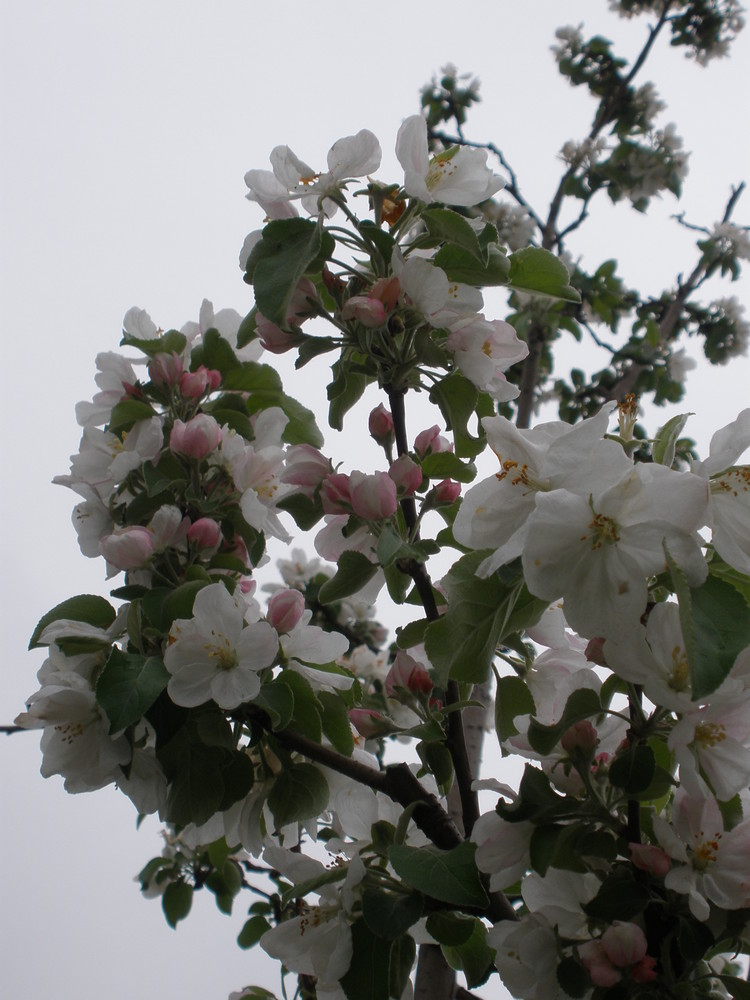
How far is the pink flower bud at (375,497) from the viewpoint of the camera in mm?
1038

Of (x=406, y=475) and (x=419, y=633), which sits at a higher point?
(x=406, y=475)

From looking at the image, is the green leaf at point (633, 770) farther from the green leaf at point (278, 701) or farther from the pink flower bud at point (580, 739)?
the green leaf at point (278, 701)

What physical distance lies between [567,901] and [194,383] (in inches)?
35.0

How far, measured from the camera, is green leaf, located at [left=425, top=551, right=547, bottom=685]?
2.81ft

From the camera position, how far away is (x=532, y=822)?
88cm

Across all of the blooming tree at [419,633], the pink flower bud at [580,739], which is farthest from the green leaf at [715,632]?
the pink flower bud at [580,739]

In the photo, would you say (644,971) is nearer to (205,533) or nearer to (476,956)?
(476,956)

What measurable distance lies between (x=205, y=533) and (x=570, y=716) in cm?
58

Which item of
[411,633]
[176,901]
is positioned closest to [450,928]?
[411,633]

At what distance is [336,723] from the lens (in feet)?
3.85

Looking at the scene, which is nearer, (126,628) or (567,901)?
(567,901)

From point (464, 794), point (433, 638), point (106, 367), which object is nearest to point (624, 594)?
point (433, 638)

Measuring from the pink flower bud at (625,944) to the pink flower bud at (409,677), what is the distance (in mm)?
366

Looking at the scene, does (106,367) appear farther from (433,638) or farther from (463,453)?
(433,638)
